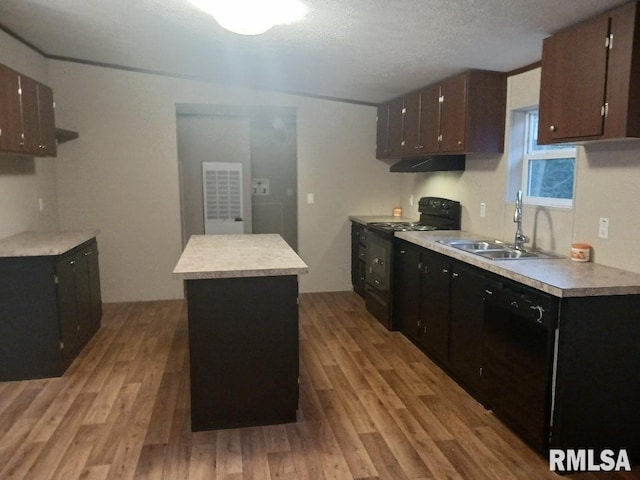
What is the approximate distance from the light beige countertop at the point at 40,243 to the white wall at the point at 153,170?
970 mm

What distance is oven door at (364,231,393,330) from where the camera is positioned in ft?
14.1

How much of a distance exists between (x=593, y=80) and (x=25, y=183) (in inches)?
170

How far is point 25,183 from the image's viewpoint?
4.16m

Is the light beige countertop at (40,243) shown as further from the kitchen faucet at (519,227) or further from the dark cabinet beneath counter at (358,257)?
the kitchen faucet at (519,227)

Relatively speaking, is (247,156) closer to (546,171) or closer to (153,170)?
(153,170)

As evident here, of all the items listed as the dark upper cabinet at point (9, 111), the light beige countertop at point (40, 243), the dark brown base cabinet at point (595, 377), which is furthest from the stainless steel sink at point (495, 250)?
the dark upper cabinet at point (9, 111)

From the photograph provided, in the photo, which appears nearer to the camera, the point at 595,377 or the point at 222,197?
the point at 595,377

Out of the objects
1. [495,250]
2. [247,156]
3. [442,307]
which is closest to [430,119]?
[495,250]

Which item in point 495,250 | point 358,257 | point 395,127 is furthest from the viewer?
point 358,257

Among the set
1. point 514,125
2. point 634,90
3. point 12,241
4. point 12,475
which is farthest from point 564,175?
point 12,241

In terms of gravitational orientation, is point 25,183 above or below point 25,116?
below

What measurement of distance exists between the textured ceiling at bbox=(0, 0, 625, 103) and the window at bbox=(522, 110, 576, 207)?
564 mm

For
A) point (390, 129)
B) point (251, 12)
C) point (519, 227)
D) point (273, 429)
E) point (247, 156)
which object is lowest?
point (273, 429)

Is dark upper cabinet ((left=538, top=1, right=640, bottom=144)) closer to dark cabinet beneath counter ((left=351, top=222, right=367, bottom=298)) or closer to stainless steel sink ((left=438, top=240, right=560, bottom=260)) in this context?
stainless steel sink ((left=438, top=240, right=560, bottom=260))
